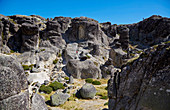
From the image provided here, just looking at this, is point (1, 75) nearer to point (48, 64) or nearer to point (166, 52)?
point (166, 52)

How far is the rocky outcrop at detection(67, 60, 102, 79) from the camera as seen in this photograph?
32.2m

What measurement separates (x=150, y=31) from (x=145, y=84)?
68.2 m

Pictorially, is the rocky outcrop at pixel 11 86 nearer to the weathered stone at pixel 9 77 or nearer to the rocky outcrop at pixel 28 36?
the weathered stone at pixel 9 77

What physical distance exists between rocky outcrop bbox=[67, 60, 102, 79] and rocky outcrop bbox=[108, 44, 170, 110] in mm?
23384

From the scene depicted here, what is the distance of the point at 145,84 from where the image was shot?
6242 millimetres

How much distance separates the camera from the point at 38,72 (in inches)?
1235

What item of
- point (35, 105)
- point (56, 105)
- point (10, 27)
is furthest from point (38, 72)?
point (10, 27)

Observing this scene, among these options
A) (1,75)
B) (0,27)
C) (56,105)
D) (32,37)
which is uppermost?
(0,27)

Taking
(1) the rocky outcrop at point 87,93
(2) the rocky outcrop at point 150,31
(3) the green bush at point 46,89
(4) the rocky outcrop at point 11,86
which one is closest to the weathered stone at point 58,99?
(1) the rocky outcrop at point 87,93

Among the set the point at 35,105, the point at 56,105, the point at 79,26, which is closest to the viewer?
the point at 35,105

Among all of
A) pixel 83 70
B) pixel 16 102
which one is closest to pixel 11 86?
pixel 16 102

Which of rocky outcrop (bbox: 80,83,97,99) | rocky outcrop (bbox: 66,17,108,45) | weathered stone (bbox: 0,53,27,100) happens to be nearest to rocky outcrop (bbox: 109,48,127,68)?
rocky outcrop (bbox: 66,17,108,45)

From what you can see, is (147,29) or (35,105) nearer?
(35,105)

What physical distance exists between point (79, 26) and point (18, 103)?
5253 cm
